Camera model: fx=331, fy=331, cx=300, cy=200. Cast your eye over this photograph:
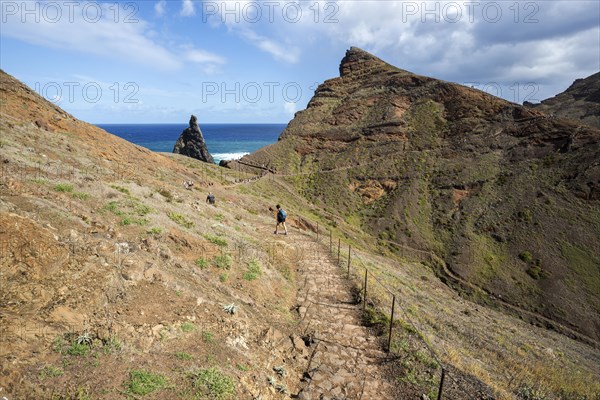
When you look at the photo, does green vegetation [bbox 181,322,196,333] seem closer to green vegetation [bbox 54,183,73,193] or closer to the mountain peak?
green vegetation [bbox 54,183,73,193]

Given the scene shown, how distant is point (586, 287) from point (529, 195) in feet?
46.8

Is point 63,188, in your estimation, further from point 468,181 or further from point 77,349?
point 468,181

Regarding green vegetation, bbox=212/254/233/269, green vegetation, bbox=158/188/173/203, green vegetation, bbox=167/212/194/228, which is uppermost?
green vegetation, bbox=158/188/173/203

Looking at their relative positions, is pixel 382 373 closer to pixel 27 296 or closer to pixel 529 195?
pixel 27 296

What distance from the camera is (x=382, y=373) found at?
27.2 feet

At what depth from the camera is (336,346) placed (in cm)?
934

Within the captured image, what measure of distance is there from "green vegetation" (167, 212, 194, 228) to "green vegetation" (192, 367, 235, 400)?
27.3 ft

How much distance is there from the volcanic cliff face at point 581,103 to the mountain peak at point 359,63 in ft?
142

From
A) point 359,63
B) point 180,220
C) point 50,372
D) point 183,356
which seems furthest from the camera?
point 359,63

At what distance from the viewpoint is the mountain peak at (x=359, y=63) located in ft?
270

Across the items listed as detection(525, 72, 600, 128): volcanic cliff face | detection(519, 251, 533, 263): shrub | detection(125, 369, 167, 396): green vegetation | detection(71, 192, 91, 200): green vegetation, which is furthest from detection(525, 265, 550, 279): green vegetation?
detection(525, 72, 600, 128): volcanic cliff face

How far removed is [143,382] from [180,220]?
9135 millimetres

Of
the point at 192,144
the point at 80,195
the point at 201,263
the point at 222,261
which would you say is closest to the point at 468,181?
the point at 222,261

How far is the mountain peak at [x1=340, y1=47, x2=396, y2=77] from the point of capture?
270 feet
